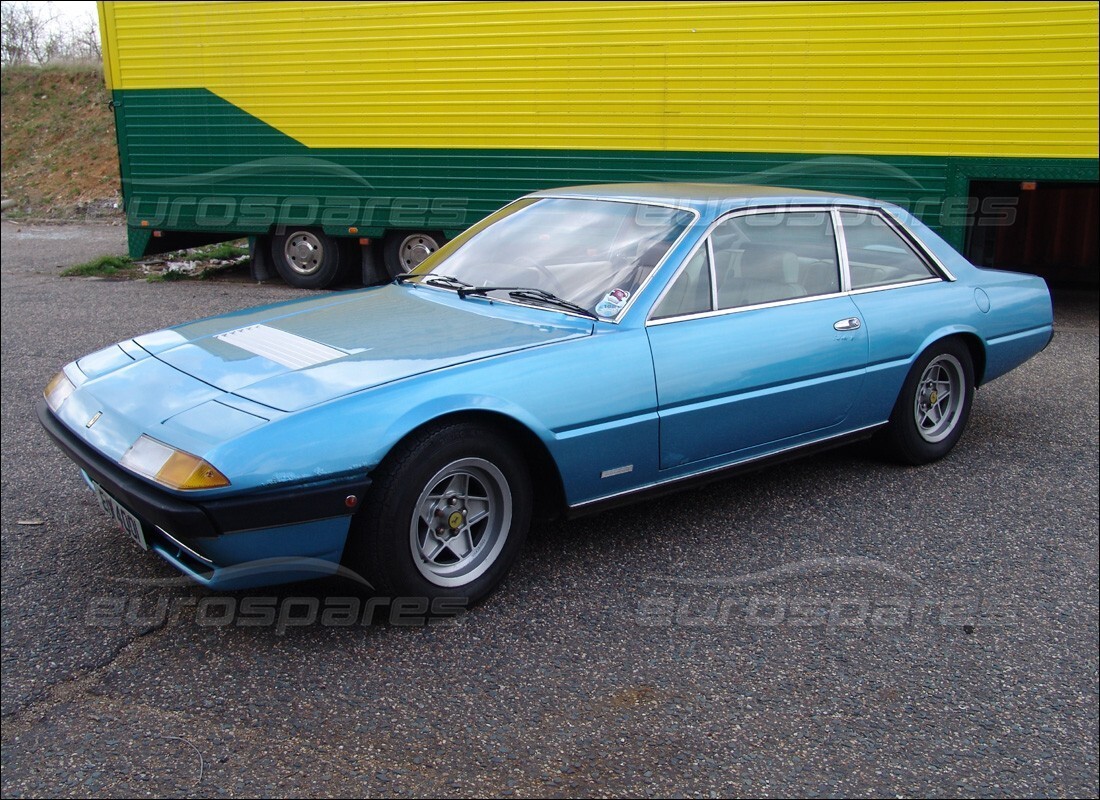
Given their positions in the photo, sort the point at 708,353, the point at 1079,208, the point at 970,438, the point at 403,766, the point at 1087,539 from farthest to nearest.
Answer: the point at 1079,208 → the point at 970,438 → the point at 1087,539 → the point at 708,353 → the point at 403,766

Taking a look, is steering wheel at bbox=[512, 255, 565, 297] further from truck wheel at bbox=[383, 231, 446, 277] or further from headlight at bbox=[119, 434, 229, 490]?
truck wheel at bbox=[383, 231, 446, 277]

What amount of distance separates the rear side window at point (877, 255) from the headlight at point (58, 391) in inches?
128

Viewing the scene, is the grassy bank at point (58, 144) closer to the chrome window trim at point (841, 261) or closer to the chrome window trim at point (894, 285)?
the chrome window trim at point (841, 261)

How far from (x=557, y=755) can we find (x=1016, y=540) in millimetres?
2376

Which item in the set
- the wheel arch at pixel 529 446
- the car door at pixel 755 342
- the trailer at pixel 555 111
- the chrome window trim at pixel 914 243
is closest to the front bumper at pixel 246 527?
the wheel arch at pixel 529 446

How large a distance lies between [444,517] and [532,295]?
1054 mm

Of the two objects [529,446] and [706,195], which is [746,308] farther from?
[529,446]

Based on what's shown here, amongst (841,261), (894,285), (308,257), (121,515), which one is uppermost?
(841,261)

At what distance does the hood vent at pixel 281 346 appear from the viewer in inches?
131

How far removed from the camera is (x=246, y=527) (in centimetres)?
282

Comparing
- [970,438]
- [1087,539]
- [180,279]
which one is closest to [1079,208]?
[970,438]

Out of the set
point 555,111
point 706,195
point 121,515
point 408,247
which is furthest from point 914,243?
point 408,247

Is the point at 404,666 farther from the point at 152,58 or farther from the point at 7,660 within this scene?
the point at 152,58

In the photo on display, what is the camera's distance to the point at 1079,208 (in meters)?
11.0
